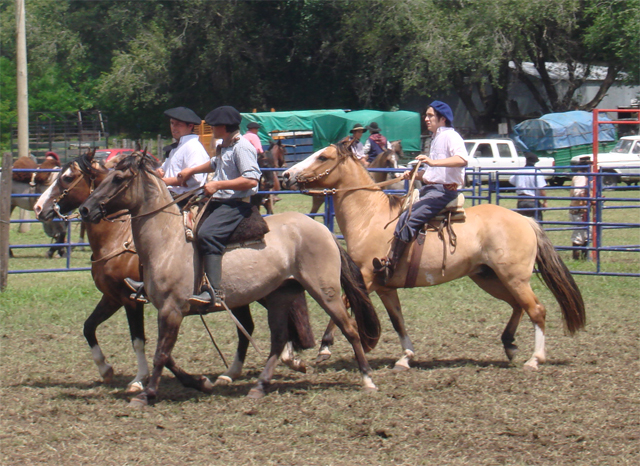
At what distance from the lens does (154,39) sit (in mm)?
37750

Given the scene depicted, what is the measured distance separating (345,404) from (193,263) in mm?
1523

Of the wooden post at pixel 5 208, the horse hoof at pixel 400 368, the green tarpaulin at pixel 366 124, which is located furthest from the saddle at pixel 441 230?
the green tarpaulin at pixel 366 124

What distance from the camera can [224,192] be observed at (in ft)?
18.4

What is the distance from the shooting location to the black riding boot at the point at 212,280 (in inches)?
214

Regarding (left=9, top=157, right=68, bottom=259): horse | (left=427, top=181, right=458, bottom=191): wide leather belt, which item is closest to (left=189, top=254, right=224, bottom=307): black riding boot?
(left=427, top=181, right=458, bottom=191): wide leather belt

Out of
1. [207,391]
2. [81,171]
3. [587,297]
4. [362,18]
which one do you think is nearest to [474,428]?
[207,391]

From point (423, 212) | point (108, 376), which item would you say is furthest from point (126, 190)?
point (423, 212)

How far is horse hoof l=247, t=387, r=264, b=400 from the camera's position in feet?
18.6

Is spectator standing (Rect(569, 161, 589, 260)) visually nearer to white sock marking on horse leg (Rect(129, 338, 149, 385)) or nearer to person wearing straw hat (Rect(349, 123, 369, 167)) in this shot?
person wearing straw hat (Rect(349, 123, 369, 167))

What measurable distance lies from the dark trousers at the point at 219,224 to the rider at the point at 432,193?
151cm

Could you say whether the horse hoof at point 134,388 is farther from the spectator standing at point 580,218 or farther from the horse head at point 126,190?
the spectator standing at point 580,218

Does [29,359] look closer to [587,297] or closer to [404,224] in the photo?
[404,224]

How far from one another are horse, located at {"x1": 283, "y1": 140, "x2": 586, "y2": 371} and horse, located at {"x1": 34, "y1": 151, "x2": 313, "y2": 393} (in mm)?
609

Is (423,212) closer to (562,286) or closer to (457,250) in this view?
(457,250)
